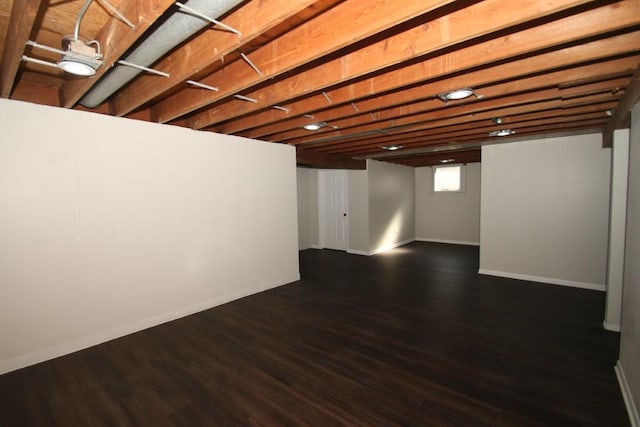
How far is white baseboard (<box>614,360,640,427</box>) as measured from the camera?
185 cm

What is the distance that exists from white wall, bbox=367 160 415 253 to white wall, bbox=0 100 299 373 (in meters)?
3.59

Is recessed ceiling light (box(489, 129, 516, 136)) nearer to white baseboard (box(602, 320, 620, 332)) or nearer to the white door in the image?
white baseboard (box(602, 320, 620, 332))

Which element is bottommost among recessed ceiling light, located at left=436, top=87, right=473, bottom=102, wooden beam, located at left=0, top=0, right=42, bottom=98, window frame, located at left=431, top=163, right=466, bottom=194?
window frame, located at left=431, top=163, right=466, bottom=194

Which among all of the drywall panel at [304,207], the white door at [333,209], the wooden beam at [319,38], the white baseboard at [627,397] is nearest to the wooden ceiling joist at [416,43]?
the wooden beam at [319,38]

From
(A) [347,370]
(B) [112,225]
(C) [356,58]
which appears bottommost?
(A) [347,370]

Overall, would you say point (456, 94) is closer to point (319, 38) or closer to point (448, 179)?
point (319, 38)

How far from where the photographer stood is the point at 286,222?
487 cm

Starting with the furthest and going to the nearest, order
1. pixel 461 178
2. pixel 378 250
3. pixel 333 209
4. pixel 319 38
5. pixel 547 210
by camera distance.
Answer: pixel 461 178 → pixel 333 209 → pixel 378 250 → pixel 547 210 → pixel 319 38

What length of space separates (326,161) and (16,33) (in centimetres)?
468

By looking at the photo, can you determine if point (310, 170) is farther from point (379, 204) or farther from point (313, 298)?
point (313, 298)

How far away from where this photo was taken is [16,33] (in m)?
1.55

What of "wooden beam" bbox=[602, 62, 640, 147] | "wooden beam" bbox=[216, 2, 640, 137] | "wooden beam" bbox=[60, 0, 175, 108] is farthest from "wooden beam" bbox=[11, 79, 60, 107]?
"wooden beam" bbox=[602, 62, 640, 147]

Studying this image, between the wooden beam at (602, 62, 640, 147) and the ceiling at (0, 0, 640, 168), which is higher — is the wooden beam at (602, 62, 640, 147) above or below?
below

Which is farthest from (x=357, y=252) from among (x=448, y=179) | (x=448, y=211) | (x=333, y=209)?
(x=448, y=179)
